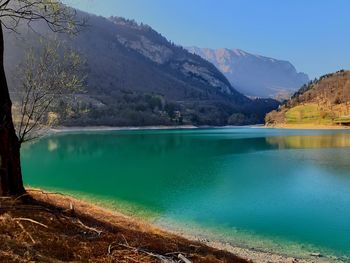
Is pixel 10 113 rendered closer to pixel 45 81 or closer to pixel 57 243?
pixel 57 243

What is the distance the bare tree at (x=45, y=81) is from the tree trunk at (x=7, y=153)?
16.6ft

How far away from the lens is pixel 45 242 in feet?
23.7

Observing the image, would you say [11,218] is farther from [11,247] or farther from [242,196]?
[242,196]

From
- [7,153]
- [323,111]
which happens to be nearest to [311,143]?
[7,153]

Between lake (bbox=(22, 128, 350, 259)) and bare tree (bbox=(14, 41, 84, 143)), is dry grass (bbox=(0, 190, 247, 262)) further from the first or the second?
lake (bbox=(22, 128, 350, 259))

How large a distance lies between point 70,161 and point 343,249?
41.9m

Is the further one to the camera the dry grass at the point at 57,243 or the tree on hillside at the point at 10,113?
the tree on hillside at the point at 10,113

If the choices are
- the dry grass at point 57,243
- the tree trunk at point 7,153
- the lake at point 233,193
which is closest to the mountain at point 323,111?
the lake at point 233,193

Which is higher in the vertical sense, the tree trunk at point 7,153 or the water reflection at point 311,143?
the tree trunk at point 7,153

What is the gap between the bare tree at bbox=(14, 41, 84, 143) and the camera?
16.1 metres

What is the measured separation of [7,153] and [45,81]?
676 cm

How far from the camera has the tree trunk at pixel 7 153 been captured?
33.2ft

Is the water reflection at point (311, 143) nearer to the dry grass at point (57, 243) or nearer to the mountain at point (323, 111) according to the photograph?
the dry grass at point (57, 243)

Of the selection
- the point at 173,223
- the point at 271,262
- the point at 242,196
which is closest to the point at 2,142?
the point at 271,262
